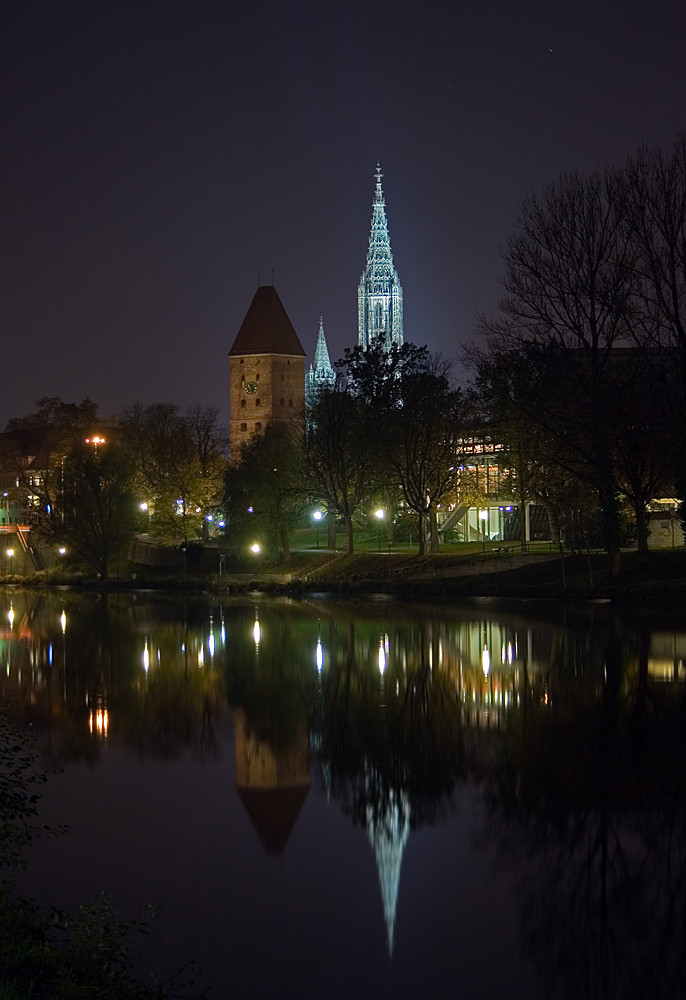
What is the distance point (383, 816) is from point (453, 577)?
45025 millimetres

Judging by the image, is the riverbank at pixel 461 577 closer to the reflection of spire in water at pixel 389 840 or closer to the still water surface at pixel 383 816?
the still water surface at pixel 383 816

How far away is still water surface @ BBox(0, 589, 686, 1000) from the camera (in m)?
11.6

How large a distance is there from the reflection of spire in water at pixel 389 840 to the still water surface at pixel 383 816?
0.04m

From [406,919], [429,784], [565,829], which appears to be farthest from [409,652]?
[406,919]

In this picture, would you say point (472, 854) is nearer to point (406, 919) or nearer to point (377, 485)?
point (406, 919)

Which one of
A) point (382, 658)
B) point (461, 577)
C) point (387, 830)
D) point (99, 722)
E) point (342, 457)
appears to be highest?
point (342, 457)

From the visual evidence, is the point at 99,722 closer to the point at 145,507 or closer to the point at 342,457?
the point at 342,457

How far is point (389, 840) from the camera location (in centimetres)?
1523

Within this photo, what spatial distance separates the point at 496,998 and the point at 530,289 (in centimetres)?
4373

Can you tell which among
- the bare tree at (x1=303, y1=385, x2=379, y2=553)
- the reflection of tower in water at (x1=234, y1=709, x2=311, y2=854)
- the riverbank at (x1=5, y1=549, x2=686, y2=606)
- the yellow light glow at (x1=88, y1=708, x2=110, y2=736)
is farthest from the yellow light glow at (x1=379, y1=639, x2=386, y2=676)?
the bare tree at (x1=303, y1=385, x2=379, y2=553)

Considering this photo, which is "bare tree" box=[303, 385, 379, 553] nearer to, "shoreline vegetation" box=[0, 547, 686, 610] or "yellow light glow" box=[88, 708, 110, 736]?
"shoreline vegetation" box=[0, 547, 686, 610]

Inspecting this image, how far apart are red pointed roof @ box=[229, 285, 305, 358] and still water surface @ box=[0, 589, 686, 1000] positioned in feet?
405

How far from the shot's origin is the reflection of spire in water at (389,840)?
13.1 metres

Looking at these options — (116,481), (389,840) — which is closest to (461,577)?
(116,481)
